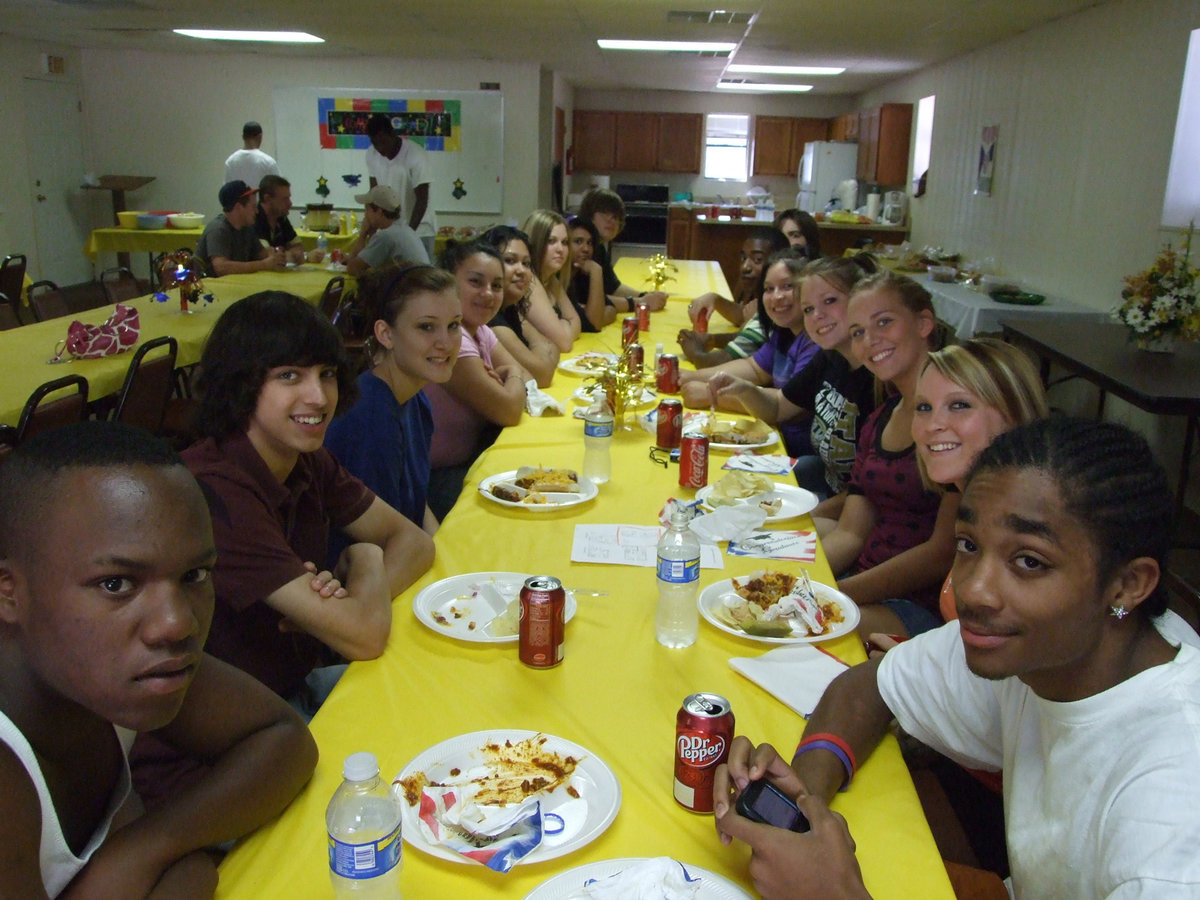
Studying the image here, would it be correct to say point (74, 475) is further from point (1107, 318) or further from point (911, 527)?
point (1107, 318)

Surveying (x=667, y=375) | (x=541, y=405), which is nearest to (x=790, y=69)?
(x=667, y=375)

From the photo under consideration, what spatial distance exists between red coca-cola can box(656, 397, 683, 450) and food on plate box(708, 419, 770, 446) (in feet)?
0.57

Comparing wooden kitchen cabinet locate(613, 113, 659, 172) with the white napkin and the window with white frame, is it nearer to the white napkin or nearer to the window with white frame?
the window with white frame

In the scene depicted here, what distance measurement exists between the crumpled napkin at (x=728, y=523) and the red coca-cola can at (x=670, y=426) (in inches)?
23.2

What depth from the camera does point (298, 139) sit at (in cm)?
1059

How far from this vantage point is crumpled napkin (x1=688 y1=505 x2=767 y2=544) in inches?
83.3

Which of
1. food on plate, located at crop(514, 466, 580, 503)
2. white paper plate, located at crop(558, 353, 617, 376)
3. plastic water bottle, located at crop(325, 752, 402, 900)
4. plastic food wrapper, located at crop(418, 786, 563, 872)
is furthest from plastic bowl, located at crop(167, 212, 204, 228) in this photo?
plastic water bottle, located at crop(325, 752, 402, 900)

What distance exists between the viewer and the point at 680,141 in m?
13.1

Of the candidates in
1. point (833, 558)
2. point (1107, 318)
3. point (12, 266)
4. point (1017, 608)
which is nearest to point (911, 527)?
point (833, 558)

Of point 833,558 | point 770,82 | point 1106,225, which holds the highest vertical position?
point 770,82

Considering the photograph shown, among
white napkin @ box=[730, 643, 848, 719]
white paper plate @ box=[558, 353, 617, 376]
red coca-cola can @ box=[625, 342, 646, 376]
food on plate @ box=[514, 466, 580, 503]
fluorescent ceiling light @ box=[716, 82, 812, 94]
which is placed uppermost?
fluorescent ceiling light @ box=[716, 82, 812, 94]

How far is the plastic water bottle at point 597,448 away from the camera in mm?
2442

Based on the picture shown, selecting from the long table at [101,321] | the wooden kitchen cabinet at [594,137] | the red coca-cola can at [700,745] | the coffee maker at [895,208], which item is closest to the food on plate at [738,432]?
the red coca-cola can at [700,745]

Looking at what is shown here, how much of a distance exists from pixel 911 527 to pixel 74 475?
193cm
